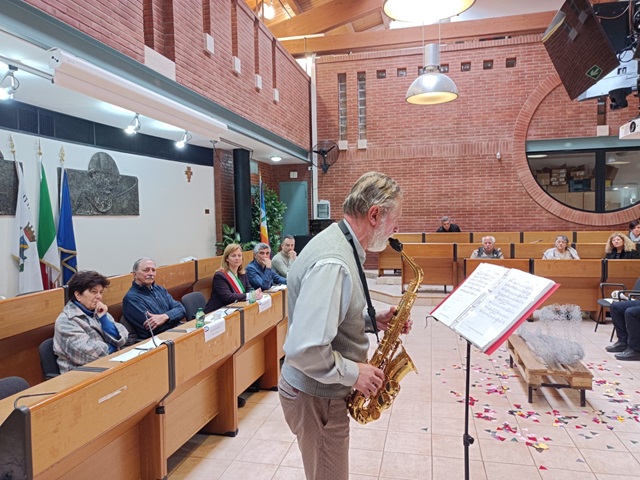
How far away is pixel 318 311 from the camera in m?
1.30

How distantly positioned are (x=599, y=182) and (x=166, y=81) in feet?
30.4

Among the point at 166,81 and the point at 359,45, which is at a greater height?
the point at 359,45

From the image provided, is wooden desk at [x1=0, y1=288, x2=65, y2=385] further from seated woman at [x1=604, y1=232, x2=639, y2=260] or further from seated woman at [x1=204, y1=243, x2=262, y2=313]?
seated woman at [x1=604, y1=232, x2=639, y2=260]

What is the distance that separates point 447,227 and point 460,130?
92.2 inches

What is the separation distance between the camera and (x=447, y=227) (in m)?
9.70

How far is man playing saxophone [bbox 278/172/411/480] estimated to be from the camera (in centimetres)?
134

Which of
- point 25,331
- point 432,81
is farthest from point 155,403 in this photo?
point 432,81

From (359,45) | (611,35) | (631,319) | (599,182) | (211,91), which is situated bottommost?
(631,319)

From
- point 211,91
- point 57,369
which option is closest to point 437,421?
point 57,369

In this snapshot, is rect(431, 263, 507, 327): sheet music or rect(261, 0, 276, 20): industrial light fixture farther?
rect(261, 0, 276, 20): industrial light fixture

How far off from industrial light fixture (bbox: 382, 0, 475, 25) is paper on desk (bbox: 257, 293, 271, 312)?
8.55 feet

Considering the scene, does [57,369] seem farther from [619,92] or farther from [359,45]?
[359,45]

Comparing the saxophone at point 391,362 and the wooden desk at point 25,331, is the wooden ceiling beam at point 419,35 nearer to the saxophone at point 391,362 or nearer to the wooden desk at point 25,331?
the wooden desk at point 25,331

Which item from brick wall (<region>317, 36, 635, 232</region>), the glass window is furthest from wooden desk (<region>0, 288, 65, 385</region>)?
the glass window
